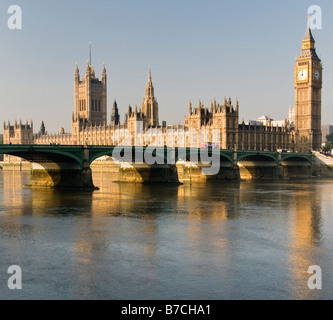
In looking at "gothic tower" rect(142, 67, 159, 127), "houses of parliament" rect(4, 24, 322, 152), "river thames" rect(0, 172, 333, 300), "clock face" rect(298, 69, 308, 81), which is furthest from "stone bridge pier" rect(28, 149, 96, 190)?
"clock face" rect(298, 69, 308, 81)

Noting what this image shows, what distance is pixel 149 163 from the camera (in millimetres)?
77938

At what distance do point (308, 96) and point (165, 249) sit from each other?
134 metres

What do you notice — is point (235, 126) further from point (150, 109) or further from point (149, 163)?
point (149, 163)

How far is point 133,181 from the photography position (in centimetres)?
7775

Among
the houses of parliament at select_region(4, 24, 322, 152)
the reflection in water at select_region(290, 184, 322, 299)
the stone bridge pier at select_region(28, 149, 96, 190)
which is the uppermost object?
the houses of parliament at select_region(4, 24, 322, 152)

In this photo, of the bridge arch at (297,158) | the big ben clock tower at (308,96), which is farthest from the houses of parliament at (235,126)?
the bridge arch at (297,158)

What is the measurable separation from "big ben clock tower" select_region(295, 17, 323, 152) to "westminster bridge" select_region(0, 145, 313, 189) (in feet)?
130

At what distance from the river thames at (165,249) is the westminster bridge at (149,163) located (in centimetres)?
1462

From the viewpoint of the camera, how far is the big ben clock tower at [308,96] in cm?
15012

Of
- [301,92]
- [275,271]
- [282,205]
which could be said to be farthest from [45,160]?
[301,92]

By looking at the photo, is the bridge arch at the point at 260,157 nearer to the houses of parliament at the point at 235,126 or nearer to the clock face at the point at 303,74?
the houses of parliament at the point at 235,126

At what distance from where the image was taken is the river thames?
19922 mm

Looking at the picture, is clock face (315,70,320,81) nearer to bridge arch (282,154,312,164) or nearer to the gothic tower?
bridge arch (282,154,312,164)
